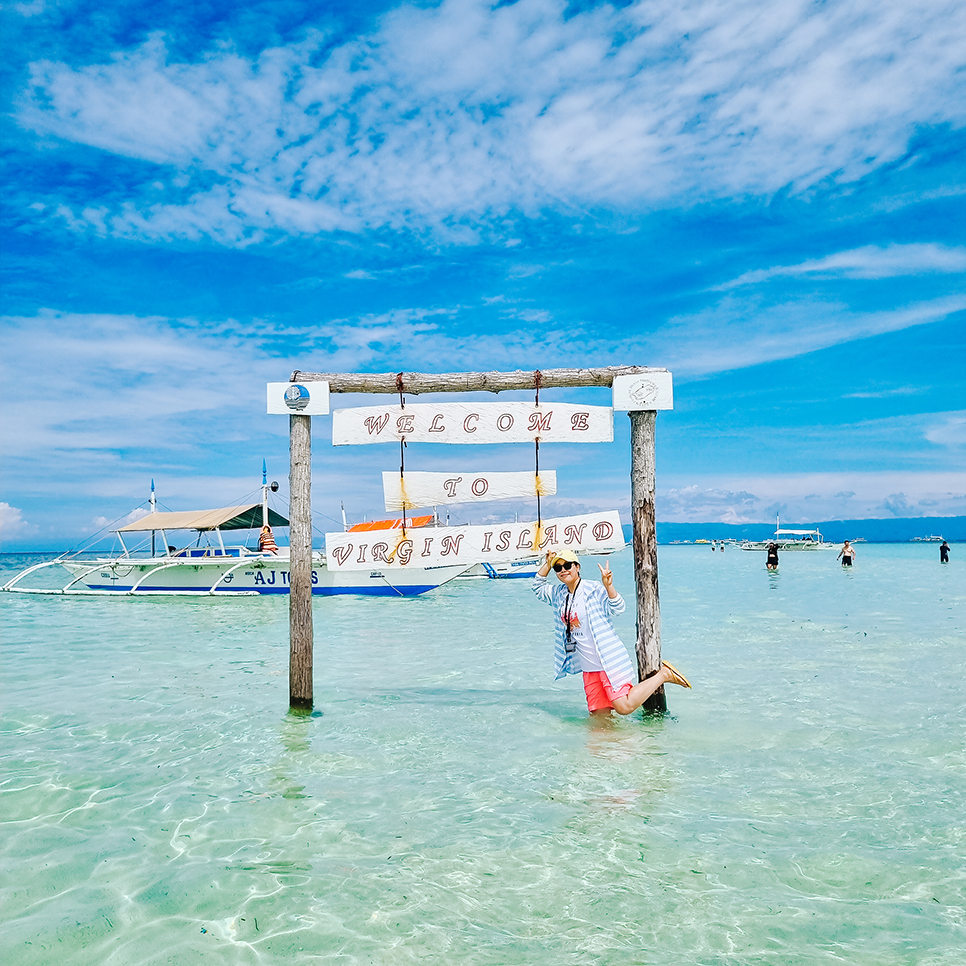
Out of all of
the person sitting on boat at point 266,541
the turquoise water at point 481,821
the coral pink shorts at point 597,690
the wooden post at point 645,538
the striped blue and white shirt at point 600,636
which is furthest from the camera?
the person sitting on boat at point 266,541

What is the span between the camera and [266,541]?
27547mm

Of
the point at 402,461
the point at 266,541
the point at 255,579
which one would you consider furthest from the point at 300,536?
the point at 266,541

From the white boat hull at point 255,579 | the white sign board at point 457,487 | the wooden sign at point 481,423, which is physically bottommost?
the white boat hull at point 255,579

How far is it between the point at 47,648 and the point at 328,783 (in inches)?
453

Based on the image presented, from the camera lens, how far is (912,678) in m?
9.82

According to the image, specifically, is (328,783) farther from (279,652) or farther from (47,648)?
(47,648)

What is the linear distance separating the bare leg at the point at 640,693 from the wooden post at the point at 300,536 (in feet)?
11.1

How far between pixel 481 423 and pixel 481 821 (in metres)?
4.01

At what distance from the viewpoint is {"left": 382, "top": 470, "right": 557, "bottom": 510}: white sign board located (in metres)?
7.34

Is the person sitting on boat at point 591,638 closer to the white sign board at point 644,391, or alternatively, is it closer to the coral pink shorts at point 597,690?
the coral pink shorts at point 597,690

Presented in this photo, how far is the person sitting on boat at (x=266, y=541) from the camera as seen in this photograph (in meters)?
27.1

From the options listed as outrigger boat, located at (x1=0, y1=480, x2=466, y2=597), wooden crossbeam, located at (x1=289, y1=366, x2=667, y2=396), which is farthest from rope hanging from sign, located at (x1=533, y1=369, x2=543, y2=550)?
outrigger boat, located at (x1=0, y1=480, x2=466, y2=597)

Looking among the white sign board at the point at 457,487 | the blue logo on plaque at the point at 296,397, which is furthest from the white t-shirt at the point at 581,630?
the blue logo on plaque at the point at 296,397

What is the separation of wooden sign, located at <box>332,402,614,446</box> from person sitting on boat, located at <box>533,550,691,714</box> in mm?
1371
